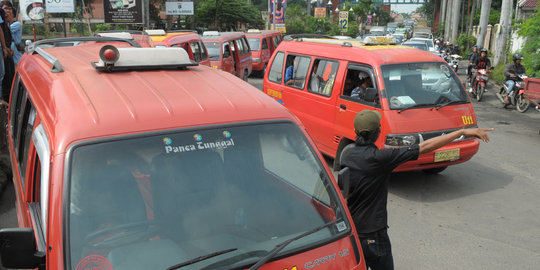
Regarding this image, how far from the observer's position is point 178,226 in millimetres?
2367

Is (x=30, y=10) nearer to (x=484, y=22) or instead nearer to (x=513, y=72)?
(x=484, y=22)

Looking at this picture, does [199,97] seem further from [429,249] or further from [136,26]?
[136,26]

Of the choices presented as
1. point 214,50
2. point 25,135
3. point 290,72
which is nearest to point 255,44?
point 214,50

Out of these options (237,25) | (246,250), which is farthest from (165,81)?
(237,25)

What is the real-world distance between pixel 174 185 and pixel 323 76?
5.93 meters

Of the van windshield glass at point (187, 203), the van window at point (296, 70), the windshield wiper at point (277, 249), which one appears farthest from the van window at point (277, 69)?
the windshield wiper at point (277, 249)

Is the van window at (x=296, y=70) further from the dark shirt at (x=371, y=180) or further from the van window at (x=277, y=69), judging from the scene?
the dark shirt at (x=371, y=180)

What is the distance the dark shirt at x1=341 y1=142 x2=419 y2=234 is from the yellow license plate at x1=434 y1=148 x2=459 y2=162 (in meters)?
3.57

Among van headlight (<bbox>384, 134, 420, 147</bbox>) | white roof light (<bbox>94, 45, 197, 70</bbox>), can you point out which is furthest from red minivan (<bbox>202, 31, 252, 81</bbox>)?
white roof light (<bbox>94, 45, 197, 70</bbox>)

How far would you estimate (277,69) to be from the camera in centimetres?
924

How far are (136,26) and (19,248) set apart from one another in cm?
3191

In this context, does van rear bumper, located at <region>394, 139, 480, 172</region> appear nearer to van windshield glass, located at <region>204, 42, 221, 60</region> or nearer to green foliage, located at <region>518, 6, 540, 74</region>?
green foliage, located at <region>518, 6, 540, 74</region>

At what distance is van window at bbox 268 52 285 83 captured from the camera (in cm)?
913

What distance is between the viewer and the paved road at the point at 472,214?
509cm
